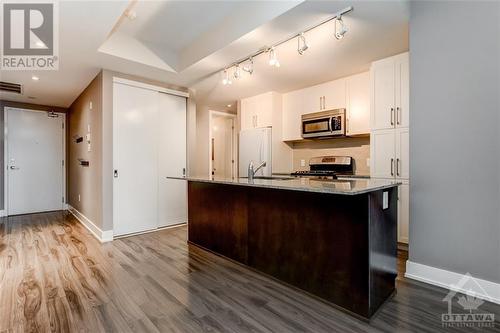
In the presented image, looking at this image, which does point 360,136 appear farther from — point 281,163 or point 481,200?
point 481,200

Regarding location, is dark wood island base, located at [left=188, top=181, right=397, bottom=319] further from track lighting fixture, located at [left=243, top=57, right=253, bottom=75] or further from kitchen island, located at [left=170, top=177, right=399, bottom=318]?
track lighting fixture, located at [left=243, top=57, right=253, bottom=75]

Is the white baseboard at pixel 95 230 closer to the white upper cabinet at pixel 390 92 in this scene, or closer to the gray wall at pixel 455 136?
the gray wall at pixel 455 136

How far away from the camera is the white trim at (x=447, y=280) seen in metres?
2.02

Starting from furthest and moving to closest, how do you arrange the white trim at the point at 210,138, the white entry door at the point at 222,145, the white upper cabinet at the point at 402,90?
1. the white entry door at the point at 222,145
2. the white trim at the point at 210,138
3. the white upper cabinet at the point at 402,90

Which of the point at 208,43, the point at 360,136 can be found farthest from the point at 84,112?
the point at 360,136

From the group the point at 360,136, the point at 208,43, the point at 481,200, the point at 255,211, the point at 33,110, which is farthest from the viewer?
the point at 33,110

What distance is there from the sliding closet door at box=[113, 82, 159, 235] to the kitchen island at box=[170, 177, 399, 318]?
188cm

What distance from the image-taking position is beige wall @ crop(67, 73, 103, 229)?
3824mm

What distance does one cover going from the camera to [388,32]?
2.62m

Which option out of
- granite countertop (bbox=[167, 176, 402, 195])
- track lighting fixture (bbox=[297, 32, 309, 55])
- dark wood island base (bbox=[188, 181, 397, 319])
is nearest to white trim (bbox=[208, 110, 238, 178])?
dark wood island base (bbox=[188, 181, 397, 319])

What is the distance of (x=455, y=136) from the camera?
2189 mm

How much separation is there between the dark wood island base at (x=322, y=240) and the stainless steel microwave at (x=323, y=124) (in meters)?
2.02

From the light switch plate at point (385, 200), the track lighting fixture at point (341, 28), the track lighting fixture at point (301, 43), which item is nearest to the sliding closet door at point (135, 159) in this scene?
the track lighting fixture at point (301, 43)

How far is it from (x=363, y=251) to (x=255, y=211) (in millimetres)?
1080
